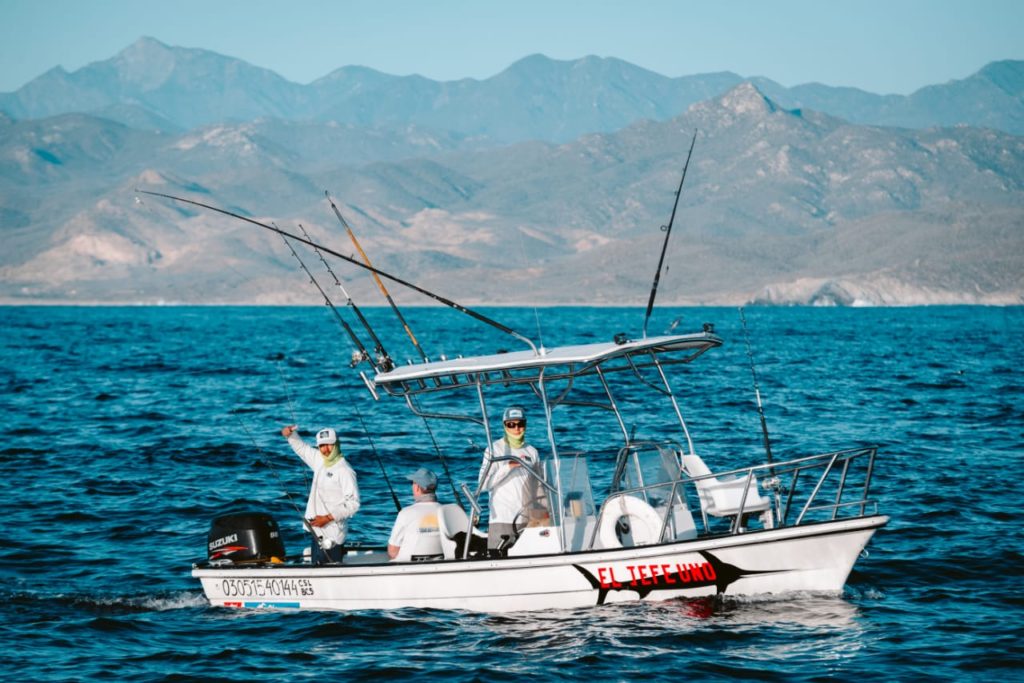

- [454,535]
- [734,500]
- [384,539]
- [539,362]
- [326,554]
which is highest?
[539,362]

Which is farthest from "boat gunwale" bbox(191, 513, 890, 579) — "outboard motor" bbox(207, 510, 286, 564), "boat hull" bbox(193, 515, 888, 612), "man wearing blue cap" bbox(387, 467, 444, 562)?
"outboard motor" bbox(207, 510, 286, 564)

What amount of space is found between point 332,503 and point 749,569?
14.7 ft

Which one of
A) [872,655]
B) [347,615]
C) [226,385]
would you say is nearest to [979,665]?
[872,655]

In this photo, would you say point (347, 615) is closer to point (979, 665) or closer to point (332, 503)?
point (332, 503)

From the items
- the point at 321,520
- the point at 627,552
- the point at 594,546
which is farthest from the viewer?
the point at 321,520

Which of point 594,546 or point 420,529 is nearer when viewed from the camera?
point 594,546

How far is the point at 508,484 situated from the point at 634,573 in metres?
1.57

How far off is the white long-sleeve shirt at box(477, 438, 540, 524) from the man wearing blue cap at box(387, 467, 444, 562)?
2.04 ft

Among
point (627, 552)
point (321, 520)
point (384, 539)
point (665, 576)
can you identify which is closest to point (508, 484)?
point (627, 552)

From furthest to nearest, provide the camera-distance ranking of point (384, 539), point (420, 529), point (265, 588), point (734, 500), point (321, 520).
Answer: point (384, 539) < point (265, 588) < point (321, 520) < point (420, 529) < point (734, 500)

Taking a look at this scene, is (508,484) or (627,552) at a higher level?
(508,484)

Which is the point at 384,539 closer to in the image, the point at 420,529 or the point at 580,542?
the point at 420,529

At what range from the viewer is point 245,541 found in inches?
558

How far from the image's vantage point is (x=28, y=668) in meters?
12.1
